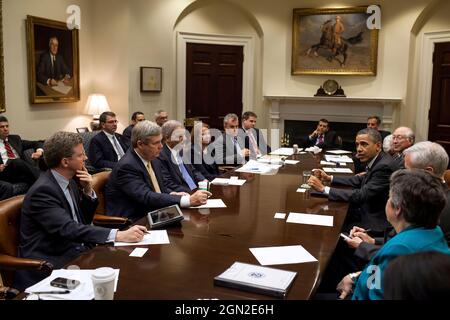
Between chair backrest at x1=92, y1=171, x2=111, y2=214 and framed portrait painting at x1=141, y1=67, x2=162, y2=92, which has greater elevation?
framed portrait painting at x1=141, y1=67, x2=162, y2=92

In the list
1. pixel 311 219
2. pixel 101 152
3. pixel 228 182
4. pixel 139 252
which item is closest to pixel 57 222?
pixel 139 252

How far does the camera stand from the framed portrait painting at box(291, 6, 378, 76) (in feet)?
28.0

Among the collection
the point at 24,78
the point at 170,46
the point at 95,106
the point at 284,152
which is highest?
the point at 170,46

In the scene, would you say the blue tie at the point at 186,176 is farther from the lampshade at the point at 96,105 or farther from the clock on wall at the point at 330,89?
the clock on wall at the point at 330,89

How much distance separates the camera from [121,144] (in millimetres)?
6605

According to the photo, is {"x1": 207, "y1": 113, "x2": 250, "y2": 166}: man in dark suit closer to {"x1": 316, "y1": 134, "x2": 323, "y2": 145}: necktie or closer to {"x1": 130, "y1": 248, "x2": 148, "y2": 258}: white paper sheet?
{"x1": 316, "y1": 134, "x2": 323, "y2": 145}: necktie

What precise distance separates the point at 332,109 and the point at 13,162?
5.78m

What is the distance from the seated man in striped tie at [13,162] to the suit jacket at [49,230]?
333 cm

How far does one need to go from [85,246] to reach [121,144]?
13.3 ft

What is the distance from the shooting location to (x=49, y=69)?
7137mm

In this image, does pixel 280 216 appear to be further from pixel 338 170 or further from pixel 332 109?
pixel 332 109

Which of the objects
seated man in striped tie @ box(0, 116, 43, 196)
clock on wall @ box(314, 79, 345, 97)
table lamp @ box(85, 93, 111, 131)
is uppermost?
clock on wall @ box(314, 79, 345, 97)

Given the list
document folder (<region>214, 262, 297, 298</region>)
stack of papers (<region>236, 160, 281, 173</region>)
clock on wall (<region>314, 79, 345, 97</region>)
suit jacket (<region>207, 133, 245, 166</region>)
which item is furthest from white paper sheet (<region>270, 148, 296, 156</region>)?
document folder (<region>214, 262, 297, 298</region>)

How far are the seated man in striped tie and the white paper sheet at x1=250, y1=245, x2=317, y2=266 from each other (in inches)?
164
